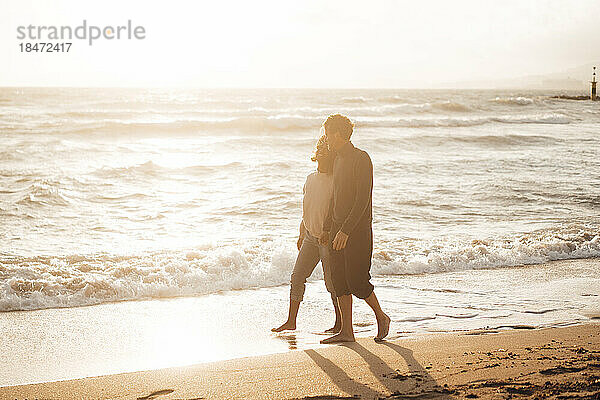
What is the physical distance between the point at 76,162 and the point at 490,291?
13.8m

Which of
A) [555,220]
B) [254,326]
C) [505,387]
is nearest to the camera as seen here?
[505,387]

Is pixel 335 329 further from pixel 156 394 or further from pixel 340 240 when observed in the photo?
pixel 156 394

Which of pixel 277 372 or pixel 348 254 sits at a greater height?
pixel 348 254

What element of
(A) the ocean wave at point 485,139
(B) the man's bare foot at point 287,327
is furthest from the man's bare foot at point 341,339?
(A) the ocean wave at point 485,139

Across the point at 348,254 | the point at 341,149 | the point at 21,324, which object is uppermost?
the point at 341,149

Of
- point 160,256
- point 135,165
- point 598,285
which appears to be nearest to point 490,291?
point 598,285

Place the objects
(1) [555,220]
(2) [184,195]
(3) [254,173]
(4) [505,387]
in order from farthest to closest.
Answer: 1. (3) [254,173]
2. (2) [184,195]
3. (1) [555,220]
4. (4) [505,387]

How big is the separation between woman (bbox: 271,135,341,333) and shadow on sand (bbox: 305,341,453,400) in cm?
77

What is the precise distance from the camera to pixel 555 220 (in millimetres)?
11102

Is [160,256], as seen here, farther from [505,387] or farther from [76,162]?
[76,162]

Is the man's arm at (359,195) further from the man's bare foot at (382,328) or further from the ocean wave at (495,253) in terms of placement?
the ocean wave at (495,253)

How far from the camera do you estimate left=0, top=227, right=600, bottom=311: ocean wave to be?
6.99 meters

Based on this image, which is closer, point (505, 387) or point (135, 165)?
point (505, 387)

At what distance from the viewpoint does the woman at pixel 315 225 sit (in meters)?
4.91
